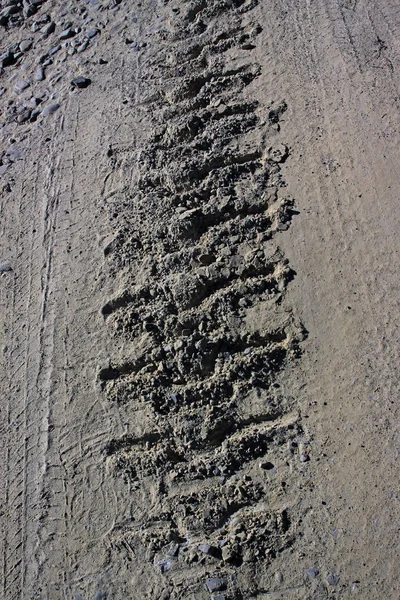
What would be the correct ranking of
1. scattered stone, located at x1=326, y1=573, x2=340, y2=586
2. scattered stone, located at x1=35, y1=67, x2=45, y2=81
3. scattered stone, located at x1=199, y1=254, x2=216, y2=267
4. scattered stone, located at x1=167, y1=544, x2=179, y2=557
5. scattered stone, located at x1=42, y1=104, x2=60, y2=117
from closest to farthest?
scattered stone, located at x1=326, y1=573, x2=340, y2=586 → scattered stone, located at x1=167, y1=544, x2=179, y2=557 → scattered stone, located at x1=199, y1=254, x2=216, y2=267 → scattered stone, located at x1=42, y1=104, x2=60, y2=117 → scattered stone, located at x1=35, y1=67, x2=45, y2=81

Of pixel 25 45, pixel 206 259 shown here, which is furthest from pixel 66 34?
pixel 206 259

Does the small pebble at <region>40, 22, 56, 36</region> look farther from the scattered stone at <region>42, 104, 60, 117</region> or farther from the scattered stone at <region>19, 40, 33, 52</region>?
the scattered stone at <region>42, 104, 60, 117</region>

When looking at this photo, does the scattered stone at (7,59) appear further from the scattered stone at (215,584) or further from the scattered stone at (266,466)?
the scattered stone at (215,584)

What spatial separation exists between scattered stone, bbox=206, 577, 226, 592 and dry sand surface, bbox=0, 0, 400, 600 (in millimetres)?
13

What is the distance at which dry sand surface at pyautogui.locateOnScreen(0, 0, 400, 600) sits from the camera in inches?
129

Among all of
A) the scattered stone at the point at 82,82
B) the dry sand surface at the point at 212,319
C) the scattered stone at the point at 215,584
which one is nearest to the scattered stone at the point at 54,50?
the scattered stone at the point at 82,82

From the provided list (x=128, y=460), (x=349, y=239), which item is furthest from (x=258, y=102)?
(x=128, y=460)

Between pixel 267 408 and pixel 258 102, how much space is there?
2273 mm

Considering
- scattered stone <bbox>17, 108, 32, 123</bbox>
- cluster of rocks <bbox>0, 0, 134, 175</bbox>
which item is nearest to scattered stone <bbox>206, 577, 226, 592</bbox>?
cluster of rocks <bbox>0, 0, 134, 175</bbox>

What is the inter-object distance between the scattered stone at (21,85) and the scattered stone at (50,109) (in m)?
0.53

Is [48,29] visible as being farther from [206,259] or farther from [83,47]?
[206,259]

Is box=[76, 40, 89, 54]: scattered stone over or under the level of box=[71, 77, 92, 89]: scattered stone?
over

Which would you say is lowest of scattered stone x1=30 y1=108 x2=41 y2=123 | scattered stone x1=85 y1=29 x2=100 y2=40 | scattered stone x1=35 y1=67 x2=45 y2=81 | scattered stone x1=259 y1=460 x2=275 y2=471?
scattered stone x1=259 y1=460 x2=275 y2=471

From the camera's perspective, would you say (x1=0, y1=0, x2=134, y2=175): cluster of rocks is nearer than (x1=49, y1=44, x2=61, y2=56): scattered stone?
Yes
